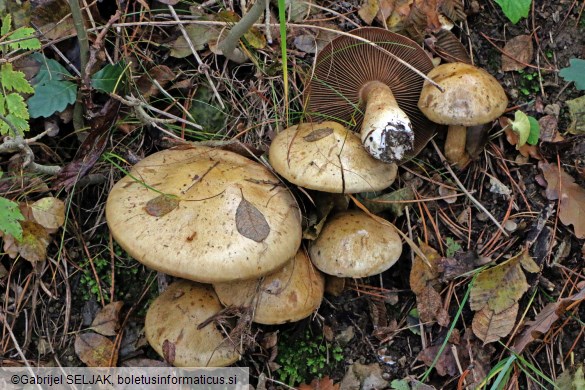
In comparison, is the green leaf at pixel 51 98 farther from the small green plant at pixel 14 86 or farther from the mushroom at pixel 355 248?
the mushroom at pixel 355 248

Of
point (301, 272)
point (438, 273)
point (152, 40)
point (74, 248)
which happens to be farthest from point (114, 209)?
point (438, 273)

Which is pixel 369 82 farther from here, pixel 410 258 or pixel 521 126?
pixel 410 258

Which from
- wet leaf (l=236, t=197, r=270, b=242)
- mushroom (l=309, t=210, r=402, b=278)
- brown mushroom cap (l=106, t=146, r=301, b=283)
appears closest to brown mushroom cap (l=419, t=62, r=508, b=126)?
mushroom (l=309, t=210, r=402, b=278)

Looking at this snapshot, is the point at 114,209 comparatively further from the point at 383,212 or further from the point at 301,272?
the point at 383,212

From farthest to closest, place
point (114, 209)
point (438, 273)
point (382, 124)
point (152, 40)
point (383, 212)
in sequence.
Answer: point (152, 40) < point (383, 212) < point (438, 273) < point (382, 124) < point (114, 209)

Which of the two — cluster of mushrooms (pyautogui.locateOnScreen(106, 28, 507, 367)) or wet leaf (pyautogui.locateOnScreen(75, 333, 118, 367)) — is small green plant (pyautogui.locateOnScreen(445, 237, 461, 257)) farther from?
wet leaf (pyautogui.locateOnScreen(75, 333, 118, 367))

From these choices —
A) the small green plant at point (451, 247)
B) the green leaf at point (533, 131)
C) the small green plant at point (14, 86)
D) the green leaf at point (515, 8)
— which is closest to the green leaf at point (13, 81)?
the small green plant at point (14, 86)
